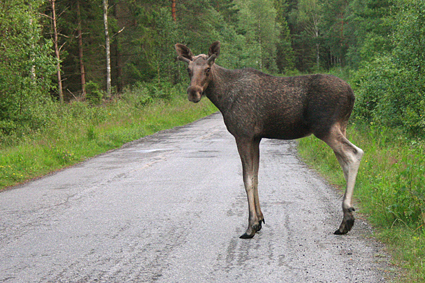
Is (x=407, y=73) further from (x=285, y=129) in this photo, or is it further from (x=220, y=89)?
(x=220, y=89)

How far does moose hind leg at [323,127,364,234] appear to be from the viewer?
18.0 feet

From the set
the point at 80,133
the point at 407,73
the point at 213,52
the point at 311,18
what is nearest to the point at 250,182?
the point at 213,52

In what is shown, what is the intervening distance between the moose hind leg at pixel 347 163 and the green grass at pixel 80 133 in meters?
7.57

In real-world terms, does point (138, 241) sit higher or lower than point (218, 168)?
higher

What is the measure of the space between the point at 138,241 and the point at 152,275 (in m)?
1.20

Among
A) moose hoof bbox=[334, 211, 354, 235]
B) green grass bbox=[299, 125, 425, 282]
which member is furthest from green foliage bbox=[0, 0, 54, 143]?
moose hoof bbox=[334, 211, 354, 235]

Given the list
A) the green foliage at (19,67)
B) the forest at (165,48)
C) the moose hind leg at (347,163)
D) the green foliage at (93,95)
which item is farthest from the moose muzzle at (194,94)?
the green foliage at (93,95)

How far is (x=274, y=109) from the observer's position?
18.8ft

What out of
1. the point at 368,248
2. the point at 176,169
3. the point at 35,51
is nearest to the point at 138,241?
the point at 368,248

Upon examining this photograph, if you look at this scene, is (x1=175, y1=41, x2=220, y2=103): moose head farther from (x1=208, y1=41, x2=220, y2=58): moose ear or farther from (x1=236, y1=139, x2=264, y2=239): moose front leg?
(x1=236, y1=139, x2=264, y2=239): moose front leg

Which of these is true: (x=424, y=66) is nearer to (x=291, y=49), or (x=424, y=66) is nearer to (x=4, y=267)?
(x=4, y=267)

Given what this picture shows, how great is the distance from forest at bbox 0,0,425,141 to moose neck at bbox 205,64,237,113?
12.3 ft

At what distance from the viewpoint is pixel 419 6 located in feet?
36.1

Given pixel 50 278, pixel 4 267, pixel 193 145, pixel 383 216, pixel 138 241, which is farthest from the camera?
pixel 193 145
